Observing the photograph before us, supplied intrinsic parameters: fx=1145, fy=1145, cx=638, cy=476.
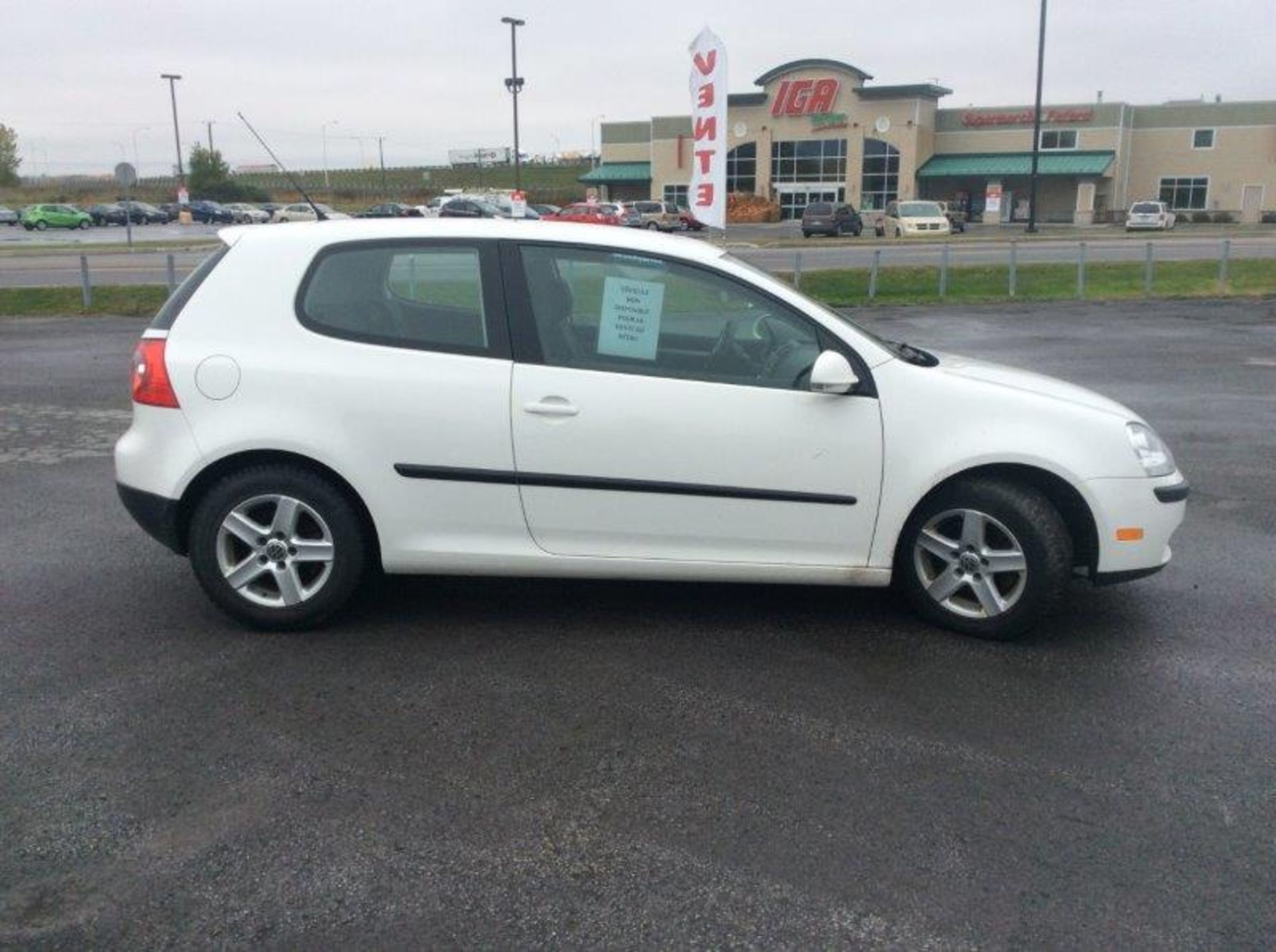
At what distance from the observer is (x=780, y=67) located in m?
65.5

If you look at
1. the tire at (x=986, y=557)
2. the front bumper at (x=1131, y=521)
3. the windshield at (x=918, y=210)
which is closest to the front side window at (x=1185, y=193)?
the windshield at (x=918, y=210)

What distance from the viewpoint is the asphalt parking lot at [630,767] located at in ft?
9.62

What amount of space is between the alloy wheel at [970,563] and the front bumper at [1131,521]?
340mm

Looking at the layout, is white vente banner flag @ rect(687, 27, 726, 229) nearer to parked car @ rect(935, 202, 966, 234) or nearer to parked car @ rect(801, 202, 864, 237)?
parked car @ rect(801, 202, 864, 237)

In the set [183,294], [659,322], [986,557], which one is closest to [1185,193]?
[986,557]

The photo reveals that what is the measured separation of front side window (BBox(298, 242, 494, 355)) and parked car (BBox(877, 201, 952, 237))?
4177cm

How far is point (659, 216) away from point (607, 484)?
48.8 m

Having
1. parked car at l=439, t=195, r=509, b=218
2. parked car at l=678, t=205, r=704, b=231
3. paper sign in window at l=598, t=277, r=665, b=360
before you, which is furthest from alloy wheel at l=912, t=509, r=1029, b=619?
parked car at l=678, t=205, r=704, b=231

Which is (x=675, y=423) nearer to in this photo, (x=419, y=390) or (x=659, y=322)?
(x=659, y=322)

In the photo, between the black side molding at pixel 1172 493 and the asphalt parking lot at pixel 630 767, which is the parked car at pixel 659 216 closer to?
the asphalt parking lot at pixel 630 767

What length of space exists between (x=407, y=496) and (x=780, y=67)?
2591 inches

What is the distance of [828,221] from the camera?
45.9m

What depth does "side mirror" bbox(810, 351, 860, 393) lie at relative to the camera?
176 inches

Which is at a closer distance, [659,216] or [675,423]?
[675,423]
